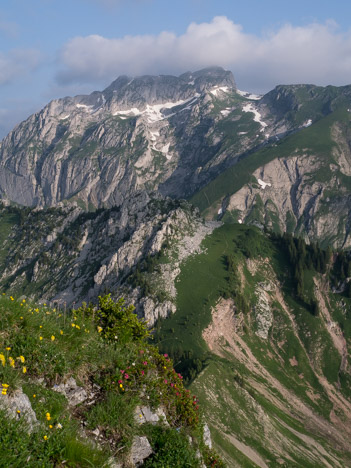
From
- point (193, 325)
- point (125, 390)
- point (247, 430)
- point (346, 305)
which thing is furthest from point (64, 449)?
point (346, 305)

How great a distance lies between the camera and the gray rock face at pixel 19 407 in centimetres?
864

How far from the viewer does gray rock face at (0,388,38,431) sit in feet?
28.3

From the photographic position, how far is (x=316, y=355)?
518 ft

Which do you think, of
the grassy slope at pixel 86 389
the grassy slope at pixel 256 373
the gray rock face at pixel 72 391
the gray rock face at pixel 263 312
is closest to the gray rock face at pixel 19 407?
the grassy slope at pixel 86 389

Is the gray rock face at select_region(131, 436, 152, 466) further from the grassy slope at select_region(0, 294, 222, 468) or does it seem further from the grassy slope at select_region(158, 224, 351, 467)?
the grassy slope at select_region(158, 224, 351, 467)

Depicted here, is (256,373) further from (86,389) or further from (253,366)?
(86,389)

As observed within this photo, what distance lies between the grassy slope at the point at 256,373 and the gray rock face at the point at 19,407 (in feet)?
263

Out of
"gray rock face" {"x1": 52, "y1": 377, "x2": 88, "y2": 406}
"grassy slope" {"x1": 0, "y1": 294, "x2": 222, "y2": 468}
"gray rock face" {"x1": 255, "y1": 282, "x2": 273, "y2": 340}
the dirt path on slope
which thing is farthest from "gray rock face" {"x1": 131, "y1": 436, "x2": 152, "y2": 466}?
"gray rock face" {"x1": 255, "y1": 282, "x2": 273, "y2": 340}

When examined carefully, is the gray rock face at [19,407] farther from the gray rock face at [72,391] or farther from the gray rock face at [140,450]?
the gray rock face at [140,450]

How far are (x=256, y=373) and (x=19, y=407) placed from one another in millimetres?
141404

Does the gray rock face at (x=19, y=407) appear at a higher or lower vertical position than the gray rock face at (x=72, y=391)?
higher

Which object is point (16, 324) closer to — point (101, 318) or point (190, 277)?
point (101, 318)

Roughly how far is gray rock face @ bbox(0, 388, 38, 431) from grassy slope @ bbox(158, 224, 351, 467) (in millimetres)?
80167

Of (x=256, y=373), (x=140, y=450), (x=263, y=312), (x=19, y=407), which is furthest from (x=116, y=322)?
(x=263, y=312)
